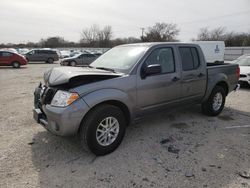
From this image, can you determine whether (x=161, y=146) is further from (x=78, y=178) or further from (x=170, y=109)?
(x=78, y=178)

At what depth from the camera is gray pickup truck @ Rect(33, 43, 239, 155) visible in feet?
10.3

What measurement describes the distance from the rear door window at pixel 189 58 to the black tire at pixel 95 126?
6.30 ft

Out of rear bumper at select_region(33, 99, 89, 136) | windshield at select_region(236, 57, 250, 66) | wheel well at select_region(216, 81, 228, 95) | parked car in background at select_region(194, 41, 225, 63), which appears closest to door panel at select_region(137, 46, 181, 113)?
rear bumper at select_region(33, 99, 89, 136)

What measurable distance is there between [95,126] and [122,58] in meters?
1.54

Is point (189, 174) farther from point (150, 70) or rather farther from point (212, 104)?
point (212, 104)

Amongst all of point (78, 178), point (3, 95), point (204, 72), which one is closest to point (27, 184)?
point (78, 178)

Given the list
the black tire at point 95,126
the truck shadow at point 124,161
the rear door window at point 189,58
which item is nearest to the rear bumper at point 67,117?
the black tire at point 95,126

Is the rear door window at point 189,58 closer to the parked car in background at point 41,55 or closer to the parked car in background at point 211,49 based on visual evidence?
the parked car in background at point 211,49

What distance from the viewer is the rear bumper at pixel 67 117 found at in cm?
302

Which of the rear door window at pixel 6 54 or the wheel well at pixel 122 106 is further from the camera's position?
the rear door window at pixel 6 54

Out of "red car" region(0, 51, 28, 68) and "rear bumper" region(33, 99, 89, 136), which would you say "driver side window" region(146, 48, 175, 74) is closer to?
"rear bumper" region(33, 99, 89, 136)

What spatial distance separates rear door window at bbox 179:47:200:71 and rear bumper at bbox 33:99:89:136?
242 cm

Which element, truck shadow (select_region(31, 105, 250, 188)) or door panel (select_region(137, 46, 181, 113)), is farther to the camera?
door panel (select_region(137, 46, 181, 113))

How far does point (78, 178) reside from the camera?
289 centimetres
